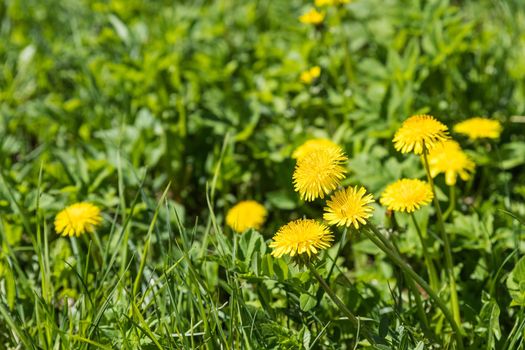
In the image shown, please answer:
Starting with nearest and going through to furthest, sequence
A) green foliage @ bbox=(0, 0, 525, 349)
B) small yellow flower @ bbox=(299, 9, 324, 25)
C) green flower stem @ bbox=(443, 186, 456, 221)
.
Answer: green foliage @ bbox=(0, 0, 525, 349), green flower stem @ bbox=(443, 186, 456, 221), small yellow flower @ bbox=(299, 9, 324, 25)

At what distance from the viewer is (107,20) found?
3.36 m

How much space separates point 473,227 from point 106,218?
1.08m

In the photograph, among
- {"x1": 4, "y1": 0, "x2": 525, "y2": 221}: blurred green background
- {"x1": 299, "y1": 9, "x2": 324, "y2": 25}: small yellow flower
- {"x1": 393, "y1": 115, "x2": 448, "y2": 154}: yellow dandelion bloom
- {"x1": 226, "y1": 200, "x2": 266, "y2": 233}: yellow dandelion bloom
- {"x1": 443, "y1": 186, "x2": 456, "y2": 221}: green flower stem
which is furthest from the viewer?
{"x1": 299, "y1": 9, "x2": 324, "y2": 25}: small yellow flower

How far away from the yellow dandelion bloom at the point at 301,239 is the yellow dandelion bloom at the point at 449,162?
0.60m

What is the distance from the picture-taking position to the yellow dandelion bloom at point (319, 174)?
129 centimetres

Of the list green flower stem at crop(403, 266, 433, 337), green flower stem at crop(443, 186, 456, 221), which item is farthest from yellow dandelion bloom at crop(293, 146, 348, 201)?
green flower stem at crop(443, 186, 456, 221)

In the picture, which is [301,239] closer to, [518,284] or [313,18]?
[518,284]

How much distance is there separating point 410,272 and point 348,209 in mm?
191

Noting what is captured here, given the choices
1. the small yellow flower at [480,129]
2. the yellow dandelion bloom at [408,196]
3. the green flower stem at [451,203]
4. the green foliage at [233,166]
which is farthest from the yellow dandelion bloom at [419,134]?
the small yellow flower at [480,129]

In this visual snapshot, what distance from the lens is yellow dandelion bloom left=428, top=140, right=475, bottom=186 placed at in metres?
1.82

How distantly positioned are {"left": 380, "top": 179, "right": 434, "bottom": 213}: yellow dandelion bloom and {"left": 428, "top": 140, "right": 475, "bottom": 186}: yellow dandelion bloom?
11.1 inches

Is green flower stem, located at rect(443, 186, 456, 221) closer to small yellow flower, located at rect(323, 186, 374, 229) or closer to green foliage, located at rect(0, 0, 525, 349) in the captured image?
green foliage, located at rect(0, 0, 525, 349)

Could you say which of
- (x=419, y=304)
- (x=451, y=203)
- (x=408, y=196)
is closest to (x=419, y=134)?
(x=408, y=196)

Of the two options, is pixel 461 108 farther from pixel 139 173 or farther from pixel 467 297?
pixel 139 173
